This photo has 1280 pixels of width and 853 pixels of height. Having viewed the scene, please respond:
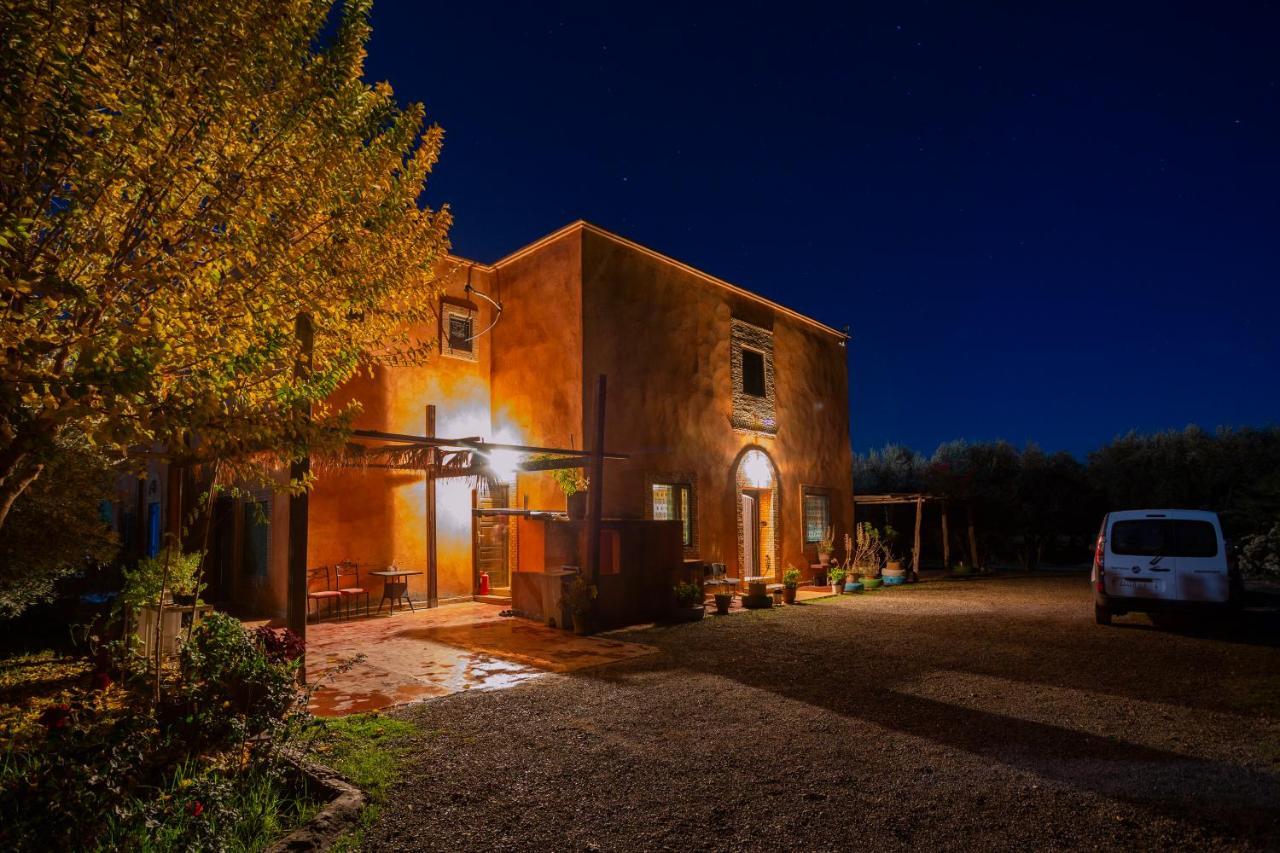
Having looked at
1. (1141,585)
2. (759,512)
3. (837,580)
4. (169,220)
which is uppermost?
(169,220)

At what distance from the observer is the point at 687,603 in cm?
1106

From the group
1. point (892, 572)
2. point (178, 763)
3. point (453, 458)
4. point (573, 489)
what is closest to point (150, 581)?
point (178, 763)

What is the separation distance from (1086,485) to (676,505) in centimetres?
1860

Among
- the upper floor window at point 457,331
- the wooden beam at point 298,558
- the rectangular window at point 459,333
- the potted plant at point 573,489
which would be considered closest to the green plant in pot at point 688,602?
the potted plant at point 573,489

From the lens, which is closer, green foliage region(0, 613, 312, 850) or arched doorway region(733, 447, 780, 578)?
green foliage region(0, 613, 312, 850)

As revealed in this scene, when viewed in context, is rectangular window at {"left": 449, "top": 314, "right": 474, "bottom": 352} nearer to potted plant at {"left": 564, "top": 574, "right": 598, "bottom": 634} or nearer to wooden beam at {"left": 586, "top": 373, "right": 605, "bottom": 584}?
wooden beam at {"left": 586, "top": 373, "right": 605, "bottom": 584}

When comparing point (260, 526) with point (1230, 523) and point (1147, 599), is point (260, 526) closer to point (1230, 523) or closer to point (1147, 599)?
point (1147, 599)

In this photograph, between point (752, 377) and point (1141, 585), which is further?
point (752, 377)

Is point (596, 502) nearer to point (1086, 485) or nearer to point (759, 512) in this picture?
point (759, 512)

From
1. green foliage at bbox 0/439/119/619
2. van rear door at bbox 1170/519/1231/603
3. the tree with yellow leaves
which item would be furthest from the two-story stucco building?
van rear door at bbox 1170/519/1231/603

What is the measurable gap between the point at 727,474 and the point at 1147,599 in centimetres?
765

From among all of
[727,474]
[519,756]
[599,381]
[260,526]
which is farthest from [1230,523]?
[260,526]

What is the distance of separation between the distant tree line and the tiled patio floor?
1410cm

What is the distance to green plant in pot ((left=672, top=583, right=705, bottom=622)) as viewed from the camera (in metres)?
11.0
